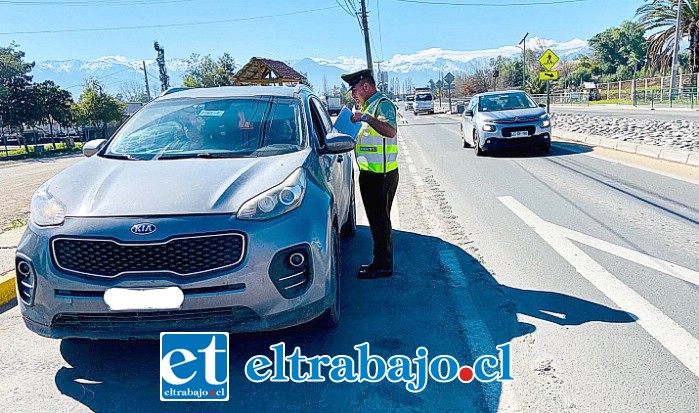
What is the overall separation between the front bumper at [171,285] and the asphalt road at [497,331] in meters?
0.40

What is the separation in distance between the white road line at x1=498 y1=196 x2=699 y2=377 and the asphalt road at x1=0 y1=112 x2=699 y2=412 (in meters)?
0.01

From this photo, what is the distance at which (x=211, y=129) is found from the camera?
4.38m

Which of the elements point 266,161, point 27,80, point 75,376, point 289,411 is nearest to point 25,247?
point 75,376

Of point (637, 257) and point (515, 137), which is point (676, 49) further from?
point (637, 257)

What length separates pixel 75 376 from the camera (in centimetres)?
329

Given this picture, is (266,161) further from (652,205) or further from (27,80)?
(27,80)

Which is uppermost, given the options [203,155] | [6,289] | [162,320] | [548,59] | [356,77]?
[548,59]

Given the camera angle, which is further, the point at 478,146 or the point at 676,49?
A: the point at 676,49

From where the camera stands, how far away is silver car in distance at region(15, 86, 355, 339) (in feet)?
9.64

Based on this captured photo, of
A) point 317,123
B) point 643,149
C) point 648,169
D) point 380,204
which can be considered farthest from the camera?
point 643,149

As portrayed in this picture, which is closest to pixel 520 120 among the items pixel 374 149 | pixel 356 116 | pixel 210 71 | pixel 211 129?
pixel 374 149

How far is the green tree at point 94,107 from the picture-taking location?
4612 centimetres

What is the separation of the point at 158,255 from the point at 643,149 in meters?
11.9

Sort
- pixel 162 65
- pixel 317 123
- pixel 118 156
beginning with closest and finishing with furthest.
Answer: pixel 118 156
pixel 317 123
pixel 162 65
